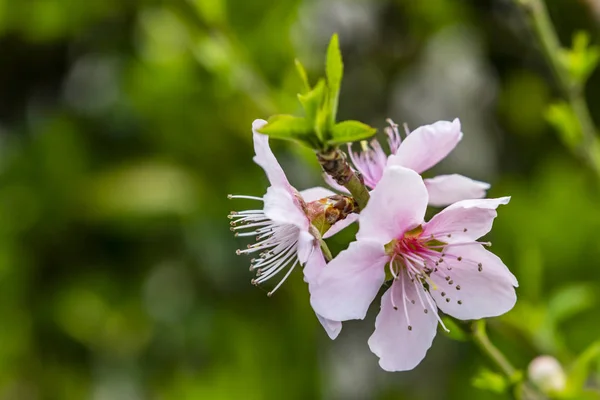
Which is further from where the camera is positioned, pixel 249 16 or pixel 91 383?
pixel 91 383

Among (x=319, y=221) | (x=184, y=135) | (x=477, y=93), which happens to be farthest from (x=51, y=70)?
(x=319, y=221)

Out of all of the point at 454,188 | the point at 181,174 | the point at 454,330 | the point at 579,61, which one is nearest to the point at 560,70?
the point at 579,61

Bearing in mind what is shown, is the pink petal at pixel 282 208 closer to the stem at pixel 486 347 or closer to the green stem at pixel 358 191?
the green stem at pixel 358 191

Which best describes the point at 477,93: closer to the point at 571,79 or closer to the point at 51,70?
the point at 571,79

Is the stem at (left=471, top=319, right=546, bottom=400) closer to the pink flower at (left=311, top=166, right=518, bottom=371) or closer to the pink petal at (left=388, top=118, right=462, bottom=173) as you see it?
the pink flower at (left=311, top=166, right=518, bottom=371)

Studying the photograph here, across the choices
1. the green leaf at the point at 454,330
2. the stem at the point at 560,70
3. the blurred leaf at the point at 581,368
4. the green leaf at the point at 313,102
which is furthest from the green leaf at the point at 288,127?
the stem at the point at 560,70
